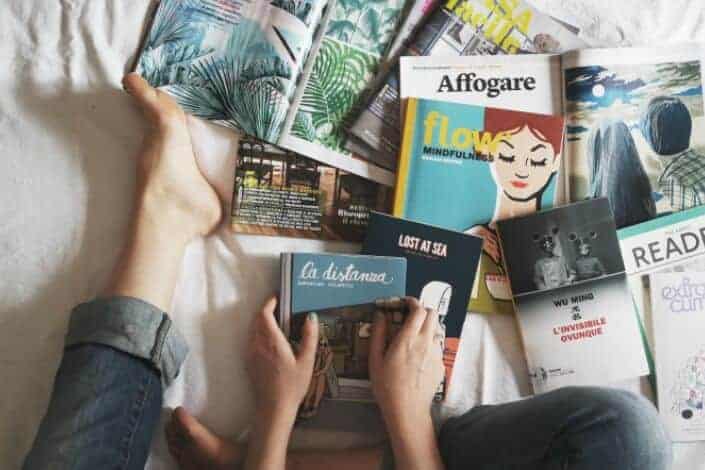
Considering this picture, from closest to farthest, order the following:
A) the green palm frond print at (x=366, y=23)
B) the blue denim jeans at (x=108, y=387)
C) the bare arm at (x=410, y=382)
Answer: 1. the blue denim jeans at (x=108, y=387)
2. the bare arm at (x=410, y=382)
3. the green palm frond print at (x=366, y=23)

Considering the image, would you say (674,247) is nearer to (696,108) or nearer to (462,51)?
(696,108)

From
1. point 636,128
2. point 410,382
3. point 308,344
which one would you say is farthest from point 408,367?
point 636,128

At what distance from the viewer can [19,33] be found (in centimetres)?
81

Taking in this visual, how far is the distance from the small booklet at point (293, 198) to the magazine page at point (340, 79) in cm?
2

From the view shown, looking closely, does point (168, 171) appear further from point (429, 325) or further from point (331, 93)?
point (429, 325)

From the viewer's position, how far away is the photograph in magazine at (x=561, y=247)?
821 mm

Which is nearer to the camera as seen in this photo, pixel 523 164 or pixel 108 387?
pixel 108 387

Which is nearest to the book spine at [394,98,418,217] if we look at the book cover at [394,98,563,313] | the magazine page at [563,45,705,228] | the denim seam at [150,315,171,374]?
the book cover at [394,98,563,313]

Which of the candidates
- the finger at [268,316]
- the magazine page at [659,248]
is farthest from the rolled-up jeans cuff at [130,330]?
the magazine page at [659,248]

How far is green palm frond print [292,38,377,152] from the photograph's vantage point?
0.83m

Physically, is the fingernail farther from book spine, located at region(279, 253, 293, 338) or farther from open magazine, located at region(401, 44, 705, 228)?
open magazine, located at region(401, 44, 705, 228)

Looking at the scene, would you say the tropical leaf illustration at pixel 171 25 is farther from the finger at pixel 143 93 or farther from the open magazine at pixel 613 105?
the open magazine at pixel 613 105

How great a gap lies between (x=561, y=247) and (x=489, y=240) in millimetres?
93

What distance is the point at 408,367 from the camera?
77 cm
